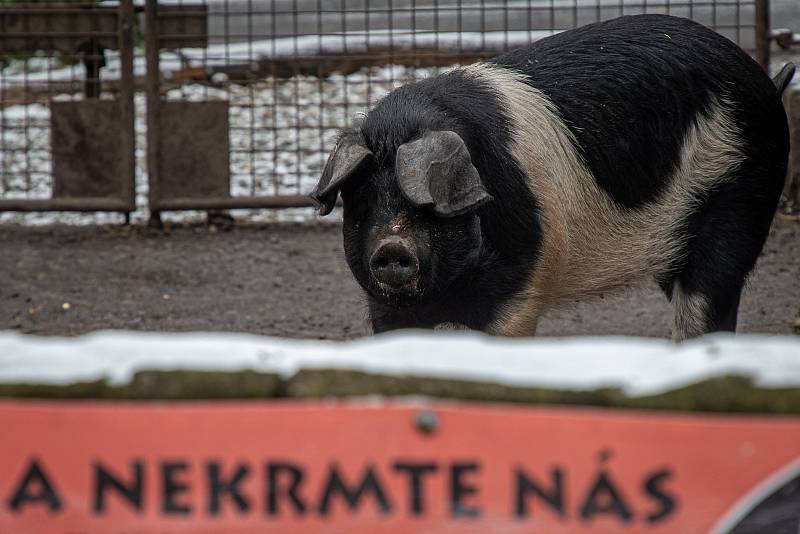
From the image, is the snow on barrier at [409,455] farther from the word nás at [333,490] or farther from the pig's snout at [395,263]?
the pig's snout at [395,263]

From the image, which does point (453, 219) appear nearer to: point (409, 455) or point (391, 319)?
point (391, 319)

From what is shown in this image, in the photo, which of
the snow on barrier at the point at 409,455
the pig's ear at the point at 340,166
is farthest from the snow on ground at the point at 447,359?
the pig's ear at the point at 340,166

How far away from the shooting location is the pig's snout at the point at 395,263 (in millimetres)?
3383

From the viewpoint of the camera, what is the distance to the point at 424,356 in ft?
5.77

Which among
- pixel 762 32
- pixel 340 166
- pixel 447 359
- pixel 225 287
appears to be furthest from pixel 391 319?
pixel 762 32

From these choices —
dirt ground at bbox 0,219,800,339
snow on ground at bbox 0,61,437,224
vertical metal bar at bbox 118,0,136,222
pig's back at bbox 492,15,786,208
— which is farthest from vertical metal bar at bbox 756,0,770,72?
vertical metal bar at bbox 118,0,136,222

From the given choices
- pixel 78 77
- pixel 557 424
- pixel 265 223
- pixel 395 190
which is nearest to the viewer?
pixel 557 424

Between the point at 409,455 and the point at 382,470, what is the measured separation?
0.15ft

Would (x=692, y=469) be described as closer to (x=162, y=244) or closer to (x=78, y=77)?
(x=162, y=244)

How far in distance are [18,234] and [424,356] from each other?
6.30m

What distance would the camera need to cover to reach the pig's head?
3.37 meters

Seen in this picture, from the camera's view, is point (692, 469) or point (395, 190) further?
point (395, 190)

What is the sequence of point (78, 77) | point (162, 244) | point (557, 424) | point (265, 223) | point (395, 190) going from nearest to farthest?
1. point (557, 424)
2. point (395, 190)
3. point (162, 244)
4. point (265, 223)
5. point (78, 77)

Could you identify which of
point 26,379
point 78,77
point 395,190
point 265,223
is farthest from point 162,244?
point 26,379
